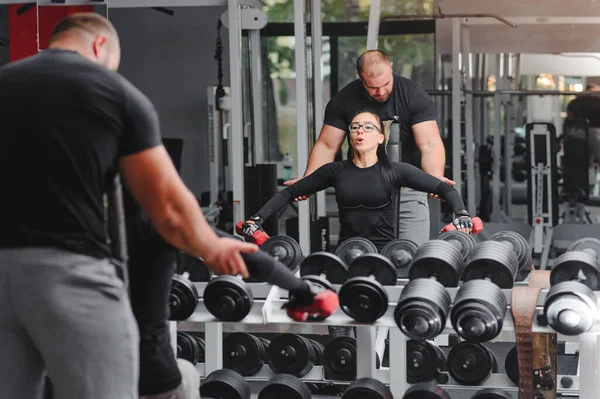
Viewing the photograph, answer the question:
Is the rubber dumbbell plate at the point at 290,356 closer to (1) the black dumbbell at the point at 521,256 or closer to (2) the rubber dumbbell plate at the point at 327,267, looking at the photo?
(2) the rubber dumbbell plate at the point at 327,267

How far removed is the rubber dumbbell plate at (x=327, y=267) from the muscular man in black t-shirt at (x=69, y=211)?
39.7 inches

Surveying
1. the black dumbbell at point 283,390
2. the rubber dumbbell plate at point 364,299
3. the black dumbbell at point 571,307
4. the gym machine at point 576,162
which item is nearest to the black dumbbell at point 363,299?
the rubber dumbbell plate at point 364,299

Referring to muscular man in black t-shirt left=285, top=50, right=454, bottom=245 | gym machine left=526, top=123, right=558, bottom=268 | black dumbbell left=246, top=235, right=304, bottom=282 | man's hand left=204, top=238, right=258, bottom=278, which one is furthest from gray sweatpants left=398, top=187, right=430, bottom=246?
gym machine left=526, top=123, right=558, bottom=268

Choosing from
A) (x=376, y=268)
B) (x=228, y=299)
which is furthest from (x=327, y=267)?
(x=228, y=299)

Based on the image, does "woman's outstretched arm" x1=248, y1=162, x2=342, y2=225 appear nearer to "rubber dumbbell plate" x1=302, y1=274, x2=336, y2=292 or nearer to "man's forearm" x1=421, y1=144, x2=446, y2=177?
"man's forearm" x1=421, y1=144, x2=446, y2=177

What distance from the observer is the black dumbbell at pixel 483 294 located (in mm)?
2217

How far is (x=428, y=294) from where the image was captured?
7.44 feet

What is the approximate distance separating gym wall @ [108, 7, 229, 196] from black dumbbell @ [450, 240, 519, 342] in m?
5.48

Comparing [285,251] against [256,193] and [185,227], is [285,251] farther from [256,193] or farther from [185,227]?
[256,193]

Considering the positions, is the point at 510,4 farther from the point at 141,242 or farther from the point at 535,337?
the point at 141,242

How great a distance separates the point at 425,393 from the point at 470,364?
0.49 m

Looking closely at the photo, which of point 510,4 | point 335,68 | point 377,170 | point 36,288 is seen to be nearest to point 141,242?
point 36,288

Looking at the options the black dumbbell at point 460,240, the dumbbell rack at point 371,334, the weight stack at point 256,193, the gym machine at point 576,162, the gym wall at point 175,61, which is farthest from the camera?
the gym wall at point 175,61

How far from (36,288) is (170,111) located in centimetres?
630
